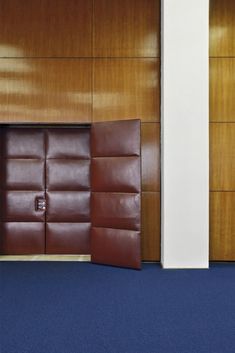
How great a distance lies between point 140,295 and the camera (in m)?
4.83

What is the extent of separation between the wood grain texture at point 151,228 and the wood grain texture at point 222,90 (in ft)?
5.50

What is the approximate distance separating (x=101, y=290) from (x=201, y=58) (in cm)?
380

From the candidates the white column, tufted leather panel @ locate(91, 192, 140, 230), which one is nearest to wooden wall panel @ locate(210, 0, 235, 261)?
the white column

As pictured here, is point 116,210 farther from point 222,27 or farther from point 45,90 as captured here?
point 222,27

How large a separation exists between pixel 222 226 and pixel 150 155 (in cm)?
166

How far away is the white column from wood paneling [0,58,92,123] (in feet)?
4.52

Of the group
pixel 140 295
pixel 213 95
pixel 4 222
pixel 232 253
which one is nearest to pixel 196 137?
pixel 213 95

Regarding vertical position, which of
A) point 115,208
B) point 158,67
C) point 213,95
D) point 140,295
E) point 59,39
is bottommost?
point 140,295

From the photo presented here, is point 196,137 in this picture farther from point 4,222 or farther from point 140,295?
point 4,222

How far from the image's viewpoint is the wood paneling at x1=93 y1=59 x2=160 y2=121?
6617mm

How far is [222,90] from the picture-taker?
6598mm

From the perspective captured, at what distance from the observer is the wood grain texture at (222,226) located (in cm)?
658

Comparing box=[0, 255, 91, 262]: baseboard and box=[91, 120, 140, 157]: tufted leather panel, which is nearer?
box=[91, 120, 140, 157]: tufted leather panel

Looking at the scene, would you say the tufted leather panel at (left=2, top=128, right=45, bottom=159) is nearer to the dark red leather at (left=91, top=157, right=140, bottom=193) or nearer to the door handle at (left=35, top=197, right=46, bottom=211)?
the door handle at (left=35, top=197, right=46, bottom=211)
